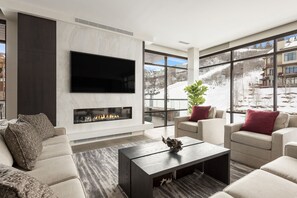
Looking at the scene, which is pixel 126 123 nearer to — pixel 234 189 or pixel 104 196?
pixel 104 196

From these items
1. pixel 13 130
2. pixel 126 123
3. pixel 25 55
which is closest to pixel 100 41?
pixel 25 55

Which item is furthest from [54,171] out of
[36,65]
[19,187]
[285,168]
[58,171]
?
[36,65]

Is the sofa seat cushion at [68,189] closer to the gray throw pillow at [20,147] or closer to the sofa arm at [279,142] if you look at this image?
the gray throw pillow at [20,147]

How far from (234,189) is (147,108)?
158 inches

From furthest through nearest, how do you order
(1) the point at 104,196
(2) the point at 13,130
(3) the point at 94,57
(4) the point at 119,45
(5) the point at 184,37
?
(5) the point at 184,37, (4) the point at 119,45, (3) the point at 94,57, (1) the point at 104,196, (2) the point at 13,130

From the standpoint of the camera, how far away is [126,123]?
416 centimetres

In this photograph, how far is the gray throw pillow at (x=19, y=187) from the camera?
0.57 metres

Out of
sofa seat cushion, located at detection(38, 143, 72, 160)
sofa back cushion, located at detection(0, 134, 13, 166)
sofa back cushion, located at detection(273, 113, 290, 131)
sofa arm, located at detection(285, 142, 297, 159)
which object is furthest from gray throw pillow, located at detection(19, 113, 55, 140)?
sofa back cushion, located at detection(273, 113, 290, 131)

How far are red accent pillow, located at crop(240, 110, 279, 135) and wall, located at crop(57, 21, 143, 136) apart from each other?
2.55 meters

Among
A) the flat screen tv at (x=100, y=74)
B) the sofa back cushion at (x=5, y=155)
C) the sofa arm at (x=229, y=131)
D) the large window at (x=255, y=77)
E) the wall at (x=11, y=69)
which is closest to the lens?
the sofa back cushion at (x=5, y=155)

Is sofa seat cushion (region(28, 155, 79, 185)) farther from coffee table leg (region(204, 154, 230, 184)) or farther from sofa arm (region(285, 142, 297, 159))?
sofa arm (region(285, 142, 297, 159))

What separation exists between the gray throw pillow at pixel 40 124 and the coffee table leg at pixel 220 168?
228cm

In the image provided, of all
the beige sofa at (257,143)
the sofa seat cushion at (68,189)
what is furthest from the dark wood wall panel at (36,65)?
the beige sofa at (257,143)

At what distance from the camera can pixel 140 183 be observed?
4.90ft
